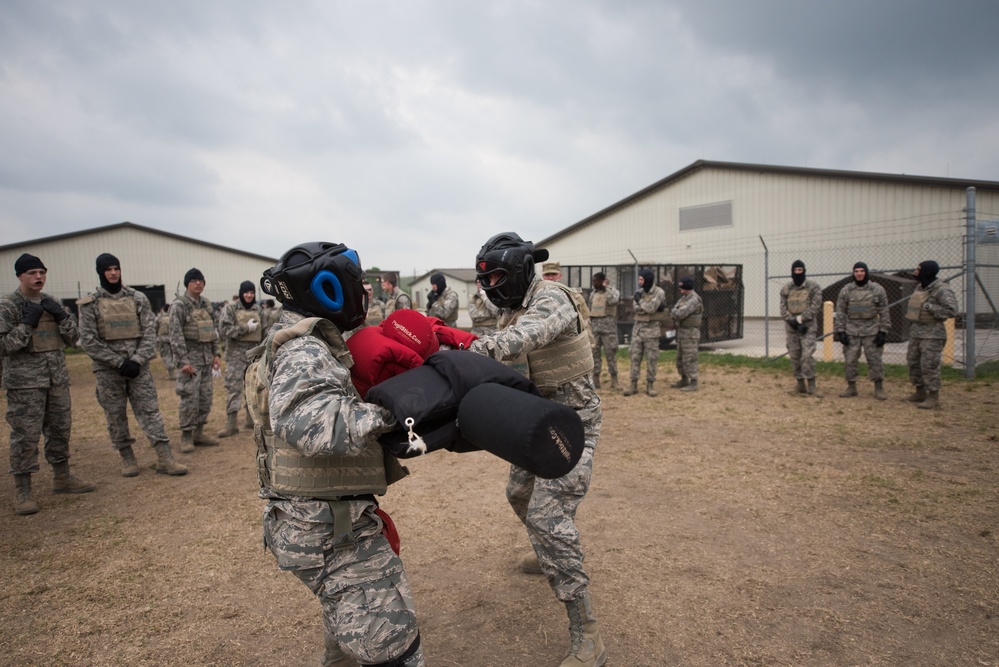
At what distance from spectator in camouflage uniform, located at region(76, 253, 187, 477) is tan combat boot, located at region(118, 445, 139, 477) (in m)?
0.01

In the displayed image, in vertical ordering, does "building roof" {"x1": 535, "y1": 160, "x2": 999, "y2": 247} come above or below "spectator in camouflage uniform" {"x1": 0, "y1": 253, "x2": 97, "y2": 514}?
above

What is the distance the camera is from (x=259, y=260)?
114ft

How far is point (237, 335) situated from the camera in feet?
28.2

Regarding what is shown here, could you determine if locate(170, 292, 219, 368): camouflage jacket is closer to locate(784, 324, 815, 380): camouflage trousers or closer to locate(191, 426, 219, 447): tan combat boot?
locate(191, 426, 219, 447): tan combat boot

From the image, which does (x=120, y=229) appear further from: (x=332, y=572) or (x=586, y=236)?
(x=332, y=572)

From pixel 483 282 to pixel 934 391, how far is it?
8.93 metres

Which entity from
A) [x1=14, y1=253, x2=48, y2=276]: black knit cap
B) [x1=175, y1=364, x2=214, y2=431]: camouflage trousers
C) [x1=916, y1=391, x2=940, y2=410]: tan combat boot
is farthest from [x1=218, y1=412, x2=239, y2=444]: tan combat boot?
[x1=916, y1=391, x2=940, y2=410]: tan combat boot

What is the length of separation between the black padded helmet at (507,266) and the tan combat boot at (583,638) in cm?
178

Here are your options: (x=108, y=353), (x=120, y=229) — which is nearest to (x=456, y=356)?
(x=108, y=353)

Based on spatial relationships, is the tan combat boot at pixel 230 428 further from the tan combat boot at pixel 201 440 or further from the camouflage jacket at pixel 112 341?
the camouflage jacket at pixel 112 341

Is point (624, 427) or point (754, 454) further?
point (624, 427)

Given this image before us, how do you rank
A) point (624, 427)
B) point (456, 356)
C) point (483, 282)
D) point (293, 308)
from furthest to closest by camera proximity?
1. point (624, 427)
2. point (483, 282)
3. point (293, 308)
4. point (456, 356)

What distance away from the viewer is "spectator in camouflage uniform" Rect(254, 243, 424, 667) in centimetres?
199

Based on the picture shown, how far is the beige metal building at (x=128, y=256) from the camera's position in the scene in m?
29.9
